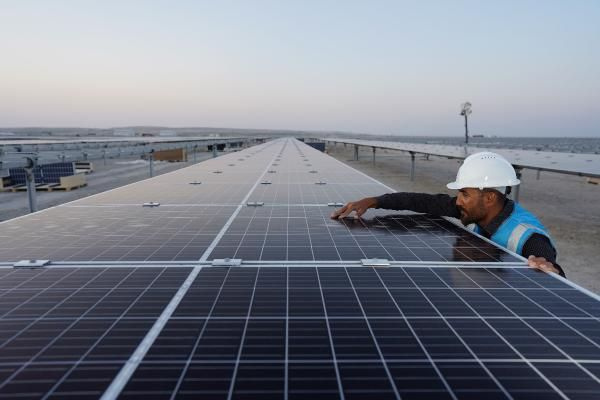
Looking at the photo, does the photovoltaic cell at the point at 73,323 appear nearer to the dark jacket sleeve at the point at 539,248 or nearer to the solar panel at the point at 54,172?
the dark jacket sleeve at the point at 539,248

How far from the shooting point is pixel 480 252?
17.1 feet

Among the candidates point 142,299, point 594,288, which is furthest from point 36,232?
point 594,288

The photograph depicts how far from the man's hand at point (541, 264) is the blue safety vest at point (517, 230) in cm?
68

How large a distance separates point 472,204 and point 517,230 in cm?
71

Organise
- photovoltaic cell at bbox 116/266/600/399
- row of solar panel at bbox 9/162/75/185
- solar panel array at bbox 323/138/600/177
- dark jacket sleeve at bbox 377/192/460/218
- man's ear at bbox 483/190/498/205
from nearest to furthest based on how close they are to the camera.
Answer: photovoltaic cell at bbox 116/266/600/399 < man's ear at bbox 483/190/498/205 < dark jacket sleeve at bbox 377/192/460/218 < solar panel array at bbox 323/138/600/177 < row of solar panel at bbox 9/162/75/185

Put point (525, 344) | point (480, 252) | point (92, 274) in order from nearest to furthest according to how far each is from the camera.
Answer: point (525, 344) → point (92, 274) → point (480, 252)

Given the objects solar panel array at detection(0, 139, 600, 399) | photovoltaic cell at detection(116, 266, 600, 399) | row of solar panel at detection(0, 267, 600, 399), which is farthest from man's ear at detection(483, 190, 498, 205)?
photovoltaic cell at detection(116, 266, 600, 399)

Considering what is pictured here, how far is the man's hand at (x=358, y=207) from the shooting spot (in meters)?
7.23

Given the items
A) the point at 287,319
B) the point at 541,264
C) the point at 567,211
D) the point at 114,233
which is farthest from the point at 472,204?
the point at 567,211

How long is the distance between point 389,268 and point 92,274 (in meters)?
3.55

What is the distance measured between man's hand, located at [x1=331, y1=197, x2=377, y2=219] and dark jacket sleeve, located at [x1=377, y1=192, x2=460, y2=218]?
0.14 meters

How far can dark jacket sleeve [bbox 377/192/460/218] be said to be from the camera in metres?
7.05

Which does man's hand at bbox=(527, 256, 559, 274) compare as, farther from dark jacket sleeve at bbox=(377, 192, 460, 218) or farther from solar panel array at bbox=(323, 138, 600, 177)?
solar panel array at bbox=(323, 138, 600, 177)

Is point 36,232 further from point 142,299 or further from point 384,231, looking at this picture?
point 384,231
